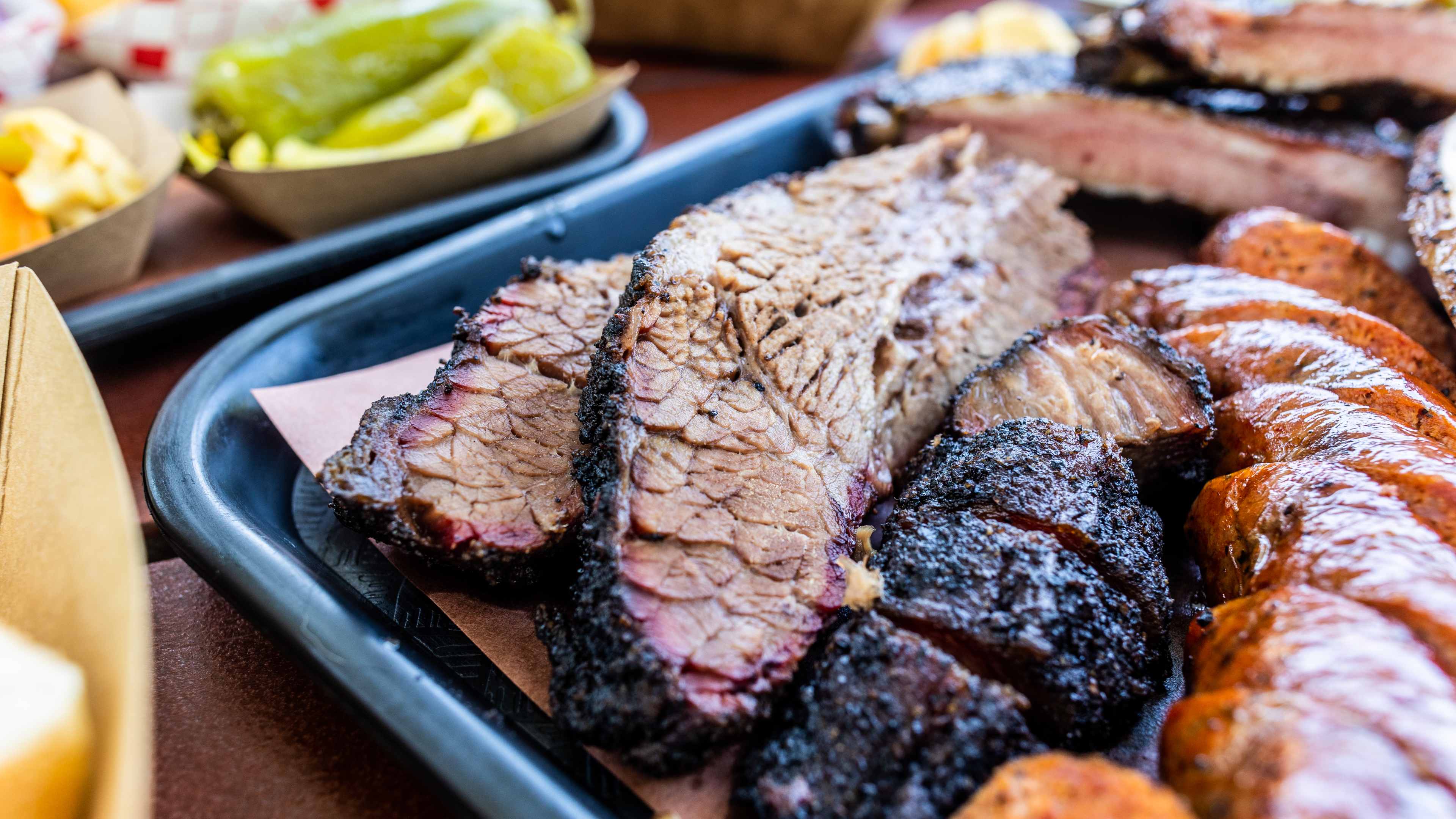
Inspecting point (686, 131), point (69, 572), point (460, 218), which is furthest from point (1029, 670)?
point (686, 131)

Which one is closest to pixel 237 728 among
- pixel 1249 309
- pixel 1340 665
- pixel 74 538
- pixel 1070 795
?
pixel 74 538

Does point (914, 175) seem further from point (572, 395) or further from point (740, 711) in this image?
point (740, 711)

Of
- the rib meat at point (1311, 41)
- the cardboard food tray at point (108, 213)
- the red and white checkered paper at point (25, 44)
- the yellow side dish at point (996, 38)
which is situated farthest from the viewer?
the yellow side dish at point (996, 38)

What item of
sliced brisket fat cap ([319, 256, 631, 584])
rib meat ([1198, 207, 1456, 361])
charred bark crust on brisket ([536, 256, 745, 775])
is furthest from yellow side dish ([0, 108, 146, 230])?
rib meat ([1198, 207, 1456, 361])

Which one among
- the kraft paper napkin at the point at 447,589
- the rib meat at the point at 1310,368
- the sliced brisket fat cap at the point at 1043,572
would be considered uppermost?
the rib meat at the point at 1310,368

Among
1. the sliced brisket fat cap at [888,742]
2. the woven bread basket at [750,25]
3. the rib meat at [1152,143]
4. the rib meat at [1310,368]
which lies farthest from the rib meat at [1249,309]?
the woven bread basket at [750,25]

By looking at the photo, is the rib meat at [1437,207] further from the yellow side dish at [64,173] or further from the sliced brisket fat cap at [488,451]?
the yellow side dish at [64,173]
